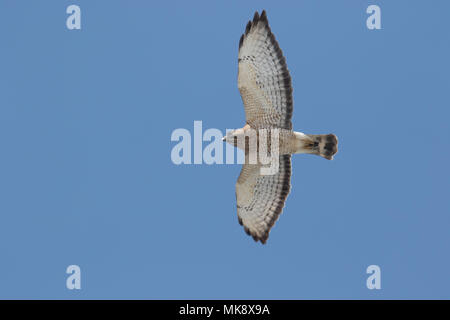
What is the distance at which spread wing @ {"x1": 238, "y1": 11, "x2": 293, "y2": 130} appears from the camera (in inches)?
507

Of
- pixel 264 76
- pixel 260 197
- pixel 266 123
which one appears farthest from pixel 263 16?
pixel 260 197

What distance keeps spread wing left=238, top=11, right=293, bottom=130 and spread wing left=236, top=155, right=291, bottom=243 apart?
2.99 ft

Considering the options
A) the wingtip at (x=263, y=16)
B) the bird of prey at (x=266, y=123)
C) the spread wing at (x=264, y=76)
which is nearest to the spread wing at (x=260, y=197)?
the bird of prey at (x=266, y=123)

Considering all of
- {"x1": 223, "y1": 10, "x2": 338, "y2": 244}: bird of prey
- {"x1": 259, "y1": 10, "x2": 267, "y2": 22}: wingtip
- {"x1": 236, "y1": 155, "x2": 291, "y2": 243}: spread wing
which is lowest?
{"x1": 236, "y1": 155, "x2": 291, "y2": 243}: spread wing

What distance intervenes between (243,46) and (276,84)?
78cm

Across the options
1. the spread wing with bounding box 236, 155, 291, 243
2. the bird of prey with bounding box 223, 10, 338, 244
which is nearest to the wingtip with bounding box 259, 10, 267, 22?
the bird of prey with bounding box 223, 10, 338, 244

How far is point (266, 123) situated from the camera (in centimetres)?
1324

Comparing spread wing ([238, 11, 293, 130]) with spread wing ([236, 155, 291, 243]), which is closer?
spread wing ([238, 11, 293, 130])

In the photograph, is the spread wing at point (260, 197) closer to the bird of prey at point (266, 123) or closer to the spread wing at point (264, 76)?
the bird of prey at point (266, 123)

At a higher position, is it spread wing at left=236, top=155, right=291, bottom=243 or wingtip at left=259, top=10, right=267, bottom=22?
wingtip at left=259, top=10, right=267, bottom=22

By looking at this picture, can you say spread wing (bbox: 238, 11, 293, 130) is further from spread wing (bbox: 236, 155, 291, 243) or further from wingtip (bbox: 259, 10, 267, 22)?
spread wing (bbox: 236, 155, 291, 243)

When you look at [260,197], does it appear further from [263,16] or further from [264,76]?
[263,16]

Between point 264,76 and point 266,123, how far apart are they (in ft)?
2.53
